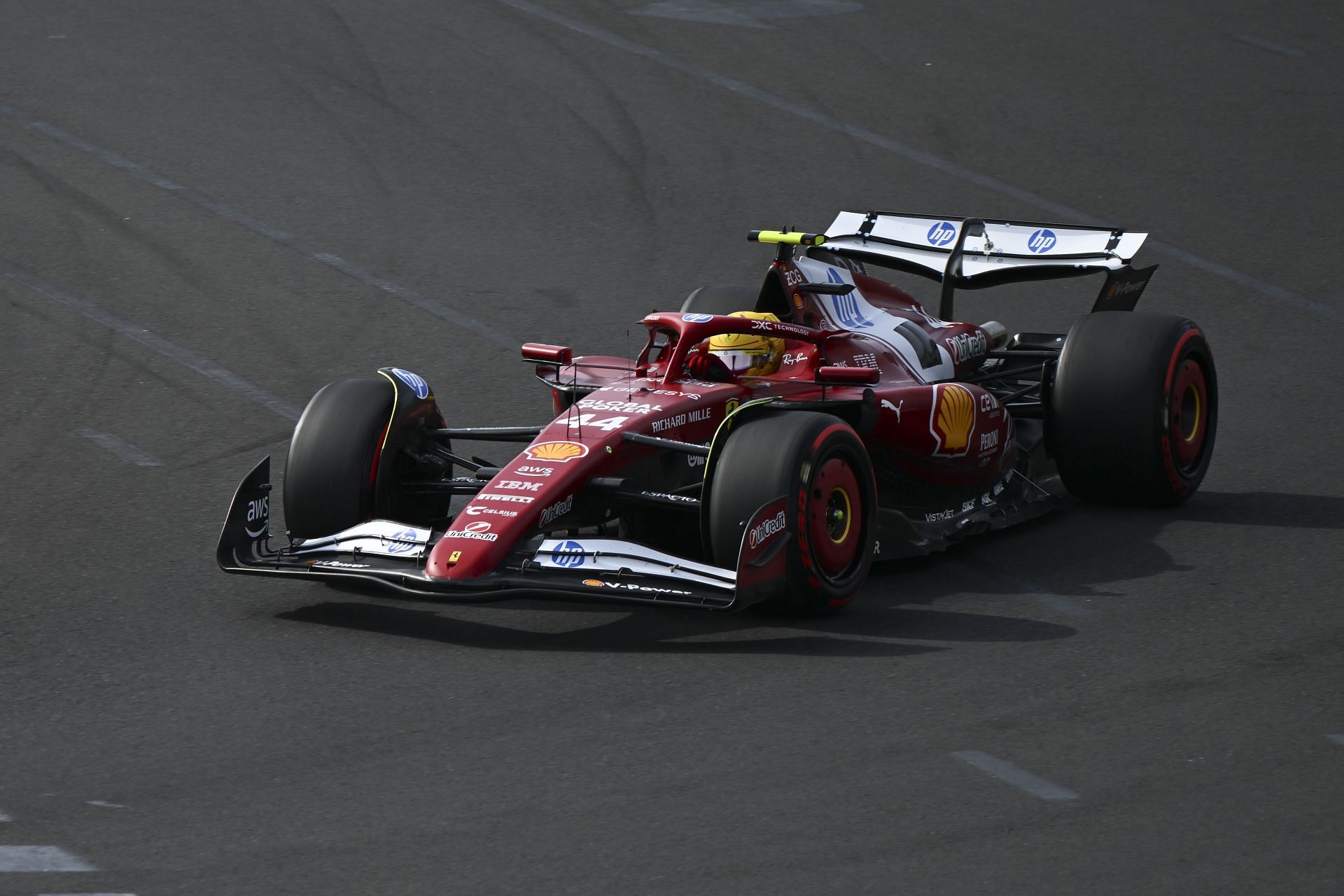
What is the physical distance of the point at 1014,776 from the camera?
211 inches

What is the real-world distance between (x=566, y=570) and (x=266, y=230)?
23.4 ft

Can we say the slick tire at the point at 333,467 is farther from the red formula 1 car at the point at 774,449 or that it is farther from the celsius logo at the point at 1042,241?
the celsius logo at the point at 1042,241

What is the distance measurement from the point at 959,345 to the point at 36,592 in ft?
13.9

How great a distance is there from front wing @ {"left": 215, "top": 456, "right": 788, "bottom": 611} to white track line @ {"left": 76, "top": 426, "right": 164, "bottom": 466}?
247 cm

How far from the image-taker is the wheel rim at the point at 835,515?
6.75 m

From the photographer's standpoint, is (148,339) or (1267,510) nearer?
(1267,510)

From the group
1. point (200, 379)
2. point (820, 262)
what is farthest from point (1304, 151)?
point (200, 379)

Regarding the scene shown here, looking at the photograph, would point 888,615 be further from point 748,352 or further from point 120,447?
point 120,447

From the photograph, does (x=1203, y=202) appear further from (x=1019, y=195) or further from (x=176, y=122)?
(x=176, y=122)

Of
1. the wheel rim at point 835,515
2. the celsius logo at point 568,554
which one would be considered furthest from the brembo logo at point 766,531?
the celsius logo at point 568,554

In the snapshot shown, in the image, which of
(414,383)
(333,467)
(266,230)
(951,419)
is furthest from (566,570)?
(266,230)

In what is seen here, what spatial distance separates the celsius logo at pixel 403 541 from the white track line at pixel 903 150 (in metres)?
7.57

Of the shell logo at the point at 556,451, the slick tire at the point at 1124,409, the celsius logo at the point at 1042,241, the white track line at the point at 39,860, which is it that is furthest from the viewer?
the celsius logo at the point at 1042,241

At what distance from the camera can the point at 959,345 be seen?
28.9 ft
